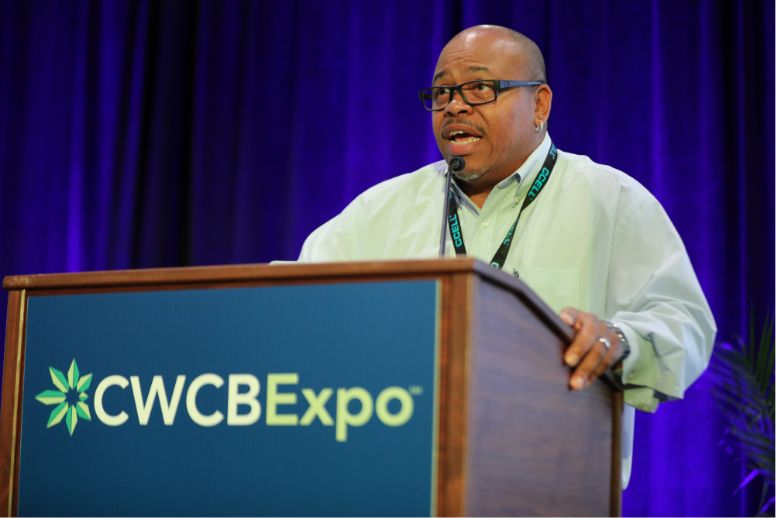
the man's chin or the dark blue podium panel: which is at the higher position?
the man's chin

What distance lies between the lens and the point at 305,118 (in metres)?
4.09

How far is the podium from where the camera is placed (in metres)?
1.33

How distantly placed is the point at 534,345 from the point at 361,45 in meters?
2.71

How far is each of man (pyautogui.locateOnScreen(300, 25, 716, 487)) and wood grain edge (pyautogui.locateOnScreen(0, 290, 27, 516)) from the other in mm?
887

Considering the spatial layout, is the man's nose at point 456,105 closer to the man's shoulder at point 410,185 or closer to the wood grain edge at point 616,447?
the man's shoulder at point 410,185

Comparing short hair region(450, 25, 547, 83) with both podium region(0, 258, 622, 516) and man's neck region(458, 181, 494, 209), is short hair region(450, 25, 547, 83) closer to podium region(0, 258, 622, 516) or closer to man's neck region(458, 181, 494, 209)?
man's neck region(458, 181, 494, 209)

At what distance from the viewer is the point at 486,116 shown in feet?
7.88

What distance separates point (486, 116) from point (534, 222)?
0.26 m

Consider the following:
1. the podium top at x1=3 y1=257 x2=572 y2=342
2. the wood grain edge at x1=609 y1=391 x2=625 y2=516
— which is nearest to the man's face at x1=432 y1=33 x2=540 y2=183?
the wood grain edge at x1=609 y1=391 x2=625 y2=516

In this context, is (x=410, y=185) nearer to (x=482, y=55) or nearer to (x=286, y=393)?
(x=482, y=55)

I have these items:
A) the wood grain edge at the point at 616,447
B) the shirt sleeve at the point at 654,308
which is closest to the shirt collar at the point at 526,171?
the shirt sleeve at the point at 654,308

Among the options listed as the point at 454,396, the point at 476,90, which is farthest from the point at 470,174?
the point at 454,396

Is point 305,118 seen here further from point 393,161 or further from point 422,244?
point 422,244

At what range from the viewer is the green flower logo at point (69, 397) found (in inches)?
61.0
